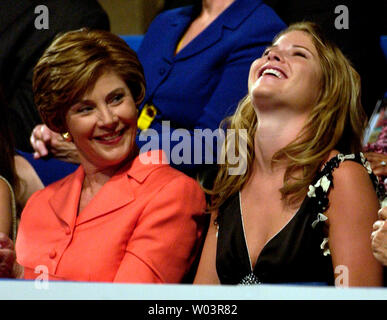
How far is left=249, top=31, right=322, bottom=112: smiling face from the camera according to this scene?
45.4 inches

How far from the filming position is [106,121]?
1.22 metres

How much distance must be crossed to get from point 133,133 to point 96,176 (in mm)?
105

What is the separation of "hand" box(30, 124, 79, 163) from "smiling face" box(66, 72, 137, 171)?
302 millimetres

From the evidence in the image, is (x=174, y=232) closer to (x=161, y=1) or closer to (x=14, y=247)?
(x=14, y=247)

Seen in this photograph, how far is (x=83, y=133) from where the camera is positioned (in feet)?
4.08

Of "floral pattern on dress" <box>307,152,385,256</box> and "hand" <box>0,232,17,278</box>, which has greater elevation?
"floral pattern on dress" <box>307,152,385,256</box>

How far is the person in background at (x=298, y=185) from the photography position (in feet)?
3.53

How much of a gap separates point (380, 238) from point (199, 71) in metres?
0.59

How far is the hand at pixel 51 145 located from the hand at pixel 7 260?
37 cm

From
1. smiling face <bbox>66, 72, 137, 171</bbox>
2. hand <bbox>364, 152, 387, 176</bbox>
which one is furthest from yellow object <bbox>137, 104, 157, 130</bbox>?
hand <bbox>364, 152, 387, 176</bbox>

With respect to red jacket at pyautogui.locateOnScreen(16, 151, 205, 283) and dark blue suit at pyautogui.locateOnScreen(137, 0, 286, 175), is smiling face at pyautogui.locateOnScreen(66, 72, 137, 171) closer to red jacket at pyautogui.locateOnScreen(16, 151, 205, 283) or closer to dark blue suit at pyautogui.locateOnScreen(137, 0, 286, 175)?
red jacket at pyautogui.locateOnScreen(16, 151, 205, 283)

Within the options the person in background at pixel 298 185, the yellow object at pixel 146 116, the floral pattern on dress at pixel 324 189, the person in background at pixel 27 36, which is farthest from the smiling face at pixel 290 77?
the person in background at pixel 27 36

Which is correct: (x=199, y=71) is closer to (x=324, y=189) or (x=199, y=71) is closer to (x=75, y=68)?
(x=75, y=68)
